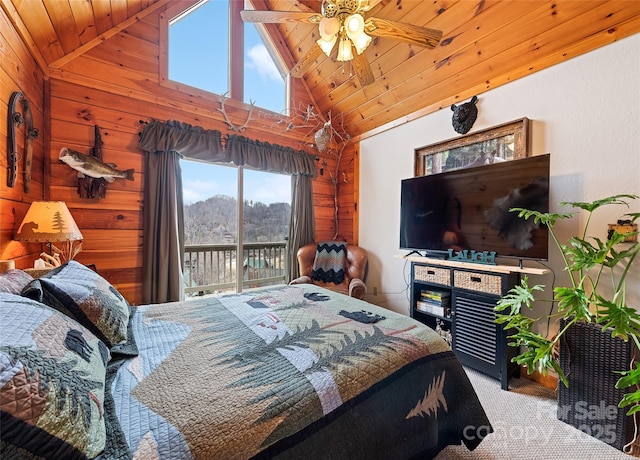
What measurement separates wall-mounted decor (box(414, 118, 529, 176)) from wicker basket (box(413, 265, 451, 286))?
3.56 ft

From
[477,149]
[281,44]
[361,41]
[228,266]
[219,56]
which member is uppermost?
[281,44]

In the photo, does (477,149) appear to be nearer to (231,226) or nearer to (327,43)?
(327,43)

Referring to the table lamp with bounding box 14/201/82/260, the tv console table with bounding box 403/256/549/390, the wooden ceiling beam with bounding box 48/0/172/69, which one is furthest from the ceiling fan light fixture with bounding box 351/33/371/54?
the wooden ceiling beam with bounding box 48/0/172/69

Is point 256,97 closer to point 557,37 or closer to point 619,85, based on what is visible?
point 557,37

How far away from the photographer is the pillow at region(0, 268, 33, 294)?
104cm

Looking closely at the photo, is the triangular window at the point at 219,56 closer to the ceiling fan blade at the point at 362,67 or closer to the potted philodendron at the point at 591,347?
the ceiling fan blade at the point at 362,67

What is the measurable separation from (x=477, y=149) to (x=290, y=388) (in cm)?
268

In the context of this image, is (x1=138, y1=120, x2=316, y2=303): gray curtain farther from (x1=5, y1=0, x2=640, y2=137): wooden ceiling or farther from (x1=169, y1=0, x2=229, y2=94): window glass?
(x1=5, y1=0, x2=640, y2=137): wooden ceiling

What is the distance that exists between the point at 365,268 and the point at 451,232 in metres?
1.40

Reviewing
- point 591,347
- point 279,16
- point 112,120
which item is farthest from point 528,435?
point 112,120

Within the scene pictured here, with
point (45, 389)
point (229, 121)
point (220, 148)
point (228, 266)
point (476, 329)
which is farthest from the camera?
point (228, 266)

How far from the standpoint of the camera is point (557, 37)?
202cm

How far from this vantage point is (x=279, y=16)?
185 cm

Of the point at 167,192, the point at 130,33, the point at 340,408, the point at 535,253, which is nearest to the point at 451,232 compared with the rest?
the point at 535,253
